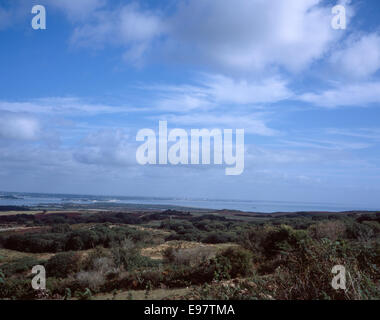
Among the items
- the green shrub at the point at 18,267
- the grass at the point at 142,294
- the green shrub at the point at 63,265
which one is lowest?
the green shrub at the point at 18,267

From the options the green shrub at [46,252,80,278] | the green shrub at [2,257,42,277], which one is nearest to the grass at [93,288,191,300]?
the green shrub at [46,252,80,278]

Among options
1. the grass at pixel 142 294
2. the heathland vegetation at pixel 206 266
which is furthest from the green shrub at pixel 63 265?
the grass at pixel 142 294

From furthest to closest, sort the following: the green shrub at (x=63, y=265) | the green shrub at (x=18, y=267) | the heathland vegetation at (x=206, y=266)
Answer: the green shrub at (x=18, y=267) → the green shrub at (x=63, y=265) → the heathland vegetation at (x=206, y=266)

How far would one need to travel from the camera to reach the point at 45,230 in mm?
23719

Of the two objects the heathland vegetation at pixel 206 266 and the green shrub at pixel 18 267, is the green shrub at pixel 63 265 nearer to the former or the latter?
the heathland vegetation at pixel 206 266

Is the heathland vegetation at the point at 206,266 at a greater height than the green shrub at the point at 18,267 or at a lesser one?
greater

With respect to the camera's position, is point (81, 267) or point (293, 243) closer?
point (81, 267)

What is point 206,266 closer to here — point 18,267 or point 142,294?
point 142,294

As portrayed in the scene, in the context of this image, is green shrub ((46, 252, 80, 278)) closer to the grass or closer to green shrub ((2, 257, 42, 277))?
green shrub ((2, 257, 42, 277))
